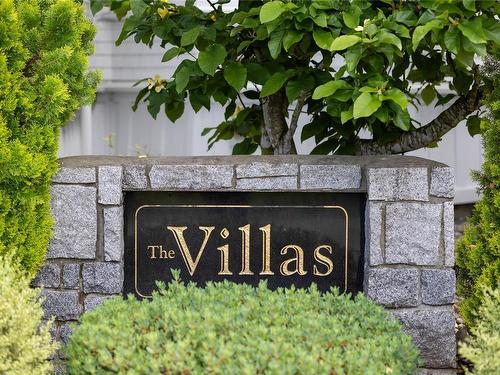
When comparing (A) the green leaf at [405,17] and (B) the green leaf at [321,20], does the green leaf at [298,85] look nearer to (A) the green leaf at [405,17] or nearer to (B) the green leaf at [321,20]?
(B) the green leaf at [321,20]

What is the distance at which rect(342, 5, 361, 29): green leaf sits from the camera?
327 cm

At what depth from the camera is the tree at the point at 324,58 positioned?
3.15m

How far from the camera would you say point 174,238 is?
3.70 m

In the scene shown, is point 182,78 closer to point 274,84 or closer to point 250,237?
point 274,84

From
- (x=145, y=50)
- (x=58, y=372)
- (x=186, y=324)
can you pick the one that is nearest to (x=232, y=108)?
(x=58, y=372)

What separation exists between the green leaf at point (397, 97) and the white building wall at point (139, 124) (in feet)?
17.7

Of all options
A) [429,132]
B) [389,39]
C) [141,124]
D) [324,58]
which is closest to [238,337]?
[389,39]

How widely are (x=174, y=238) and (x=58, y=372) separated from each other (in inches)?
30.7

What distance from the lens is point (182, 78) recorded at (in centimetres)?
369

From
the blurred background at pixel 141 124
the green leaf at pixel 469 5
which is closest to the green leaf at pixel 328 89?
the green leaf at pixel 469 5

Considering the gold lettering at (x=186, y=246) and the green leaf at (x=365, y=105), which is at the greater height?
the green leaf at (x=365, y=105)

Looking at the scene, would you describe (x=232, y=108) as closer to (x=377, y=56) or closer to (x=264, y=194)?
(x=264, y=194)

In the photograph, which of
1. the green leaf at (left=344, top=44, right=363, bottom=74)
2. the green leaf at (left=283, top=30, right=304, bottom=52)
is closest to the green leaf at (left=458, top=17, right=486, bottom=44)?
the green leaf at (left=344, top=44, right=363, bottom=74)

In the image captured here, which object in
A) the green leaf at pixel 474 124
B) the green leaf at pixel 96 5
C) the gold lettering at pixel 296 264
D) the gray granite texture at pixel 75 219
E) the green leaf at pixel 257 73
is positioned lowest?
the gold lettering at pixel 296 264
